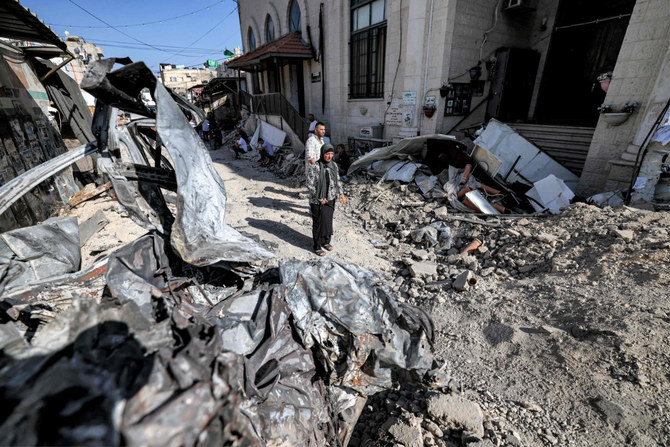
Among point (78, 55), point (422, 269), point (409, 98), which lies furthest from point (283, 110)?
point (78, 55)

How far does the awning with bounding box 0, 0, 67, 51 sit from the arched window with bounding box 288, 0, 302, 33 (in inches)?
401

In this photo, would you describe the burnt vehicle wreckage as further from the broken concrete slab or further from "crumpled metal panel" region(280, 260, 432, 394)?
the broken concrete slab

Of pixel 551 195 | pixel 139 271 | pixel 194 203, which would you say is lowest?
pixel 551 195

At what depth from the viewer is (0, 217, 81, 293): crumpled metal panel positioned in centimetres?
227

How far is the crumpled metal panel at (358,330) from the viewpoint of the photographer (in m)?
2.27

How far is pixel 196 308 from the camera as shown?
2229mm

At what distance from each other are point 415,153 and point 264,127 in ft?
31.3

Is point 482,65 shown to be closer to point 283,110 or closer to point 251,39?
point 283,110

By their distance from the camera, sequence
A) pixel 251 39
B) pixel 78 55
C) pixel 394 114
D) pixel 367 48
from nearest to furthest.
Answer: pixel 394 114 < pixel 367 48 < pixel 78 55 < pixel 251 39

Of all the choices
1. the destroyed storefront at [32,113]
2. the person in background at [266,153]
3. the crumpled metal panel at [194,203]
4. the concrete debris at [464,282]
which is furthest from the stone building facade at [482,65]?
the destroyed storefront at [32,113]

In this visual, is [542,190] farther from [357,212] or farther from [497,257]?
[357,212]

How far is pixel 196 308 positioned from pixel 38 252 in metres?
1.53

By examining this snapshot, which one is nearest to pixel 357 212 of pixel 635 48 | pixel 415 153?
pixel 415 153

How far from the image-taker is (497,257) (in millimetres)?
4383
